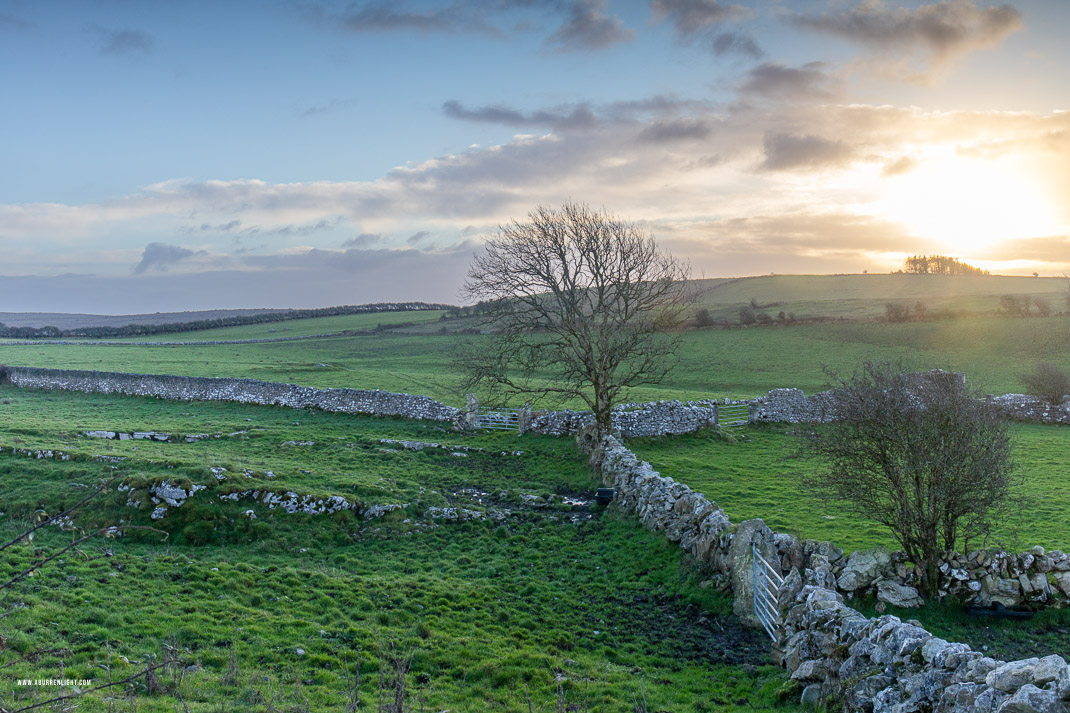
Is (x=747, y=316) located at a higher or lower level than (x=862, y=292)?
lower

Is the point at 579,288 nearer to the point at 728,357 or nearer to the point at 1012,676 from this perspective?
the point at 1012,676

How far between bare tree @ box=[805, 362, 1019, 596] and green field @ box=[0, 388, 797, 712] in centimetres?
355

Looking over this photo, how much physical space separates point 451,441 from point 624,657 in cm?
1759

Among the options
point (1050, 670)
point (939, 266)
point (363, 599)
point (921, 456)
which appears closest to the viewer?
point (1050, 670)

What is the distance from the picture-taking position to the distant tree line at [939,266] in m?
122

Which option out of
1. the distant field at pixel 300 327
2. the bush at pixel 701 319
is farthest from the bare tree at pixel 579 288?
the distant field at pixel 300 327

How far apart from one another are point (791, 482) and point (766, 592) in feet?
33.4

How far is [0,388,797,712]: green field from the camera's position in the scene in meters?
9.17

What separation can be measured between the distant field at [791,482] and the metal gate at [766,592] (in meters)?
2.52

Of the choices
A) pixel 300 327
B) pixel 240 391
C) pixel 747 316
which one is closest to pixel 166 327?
pixel 300 327

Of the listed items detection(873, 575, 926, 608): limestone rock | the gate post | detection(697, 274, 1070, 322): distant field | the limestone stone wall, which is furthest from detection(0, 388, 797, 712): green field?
detection(697, 274, 1070, 322): distant field

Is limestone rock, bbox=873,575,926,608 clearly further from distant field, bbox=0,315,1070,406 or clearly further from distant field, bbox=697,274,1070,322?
distant field, bbox=697,274,1070,322

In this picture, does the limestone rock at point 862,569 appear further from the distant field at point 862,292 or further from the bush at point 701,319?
the distant field at point 862,292

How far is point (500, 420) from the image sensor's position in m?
30.7
